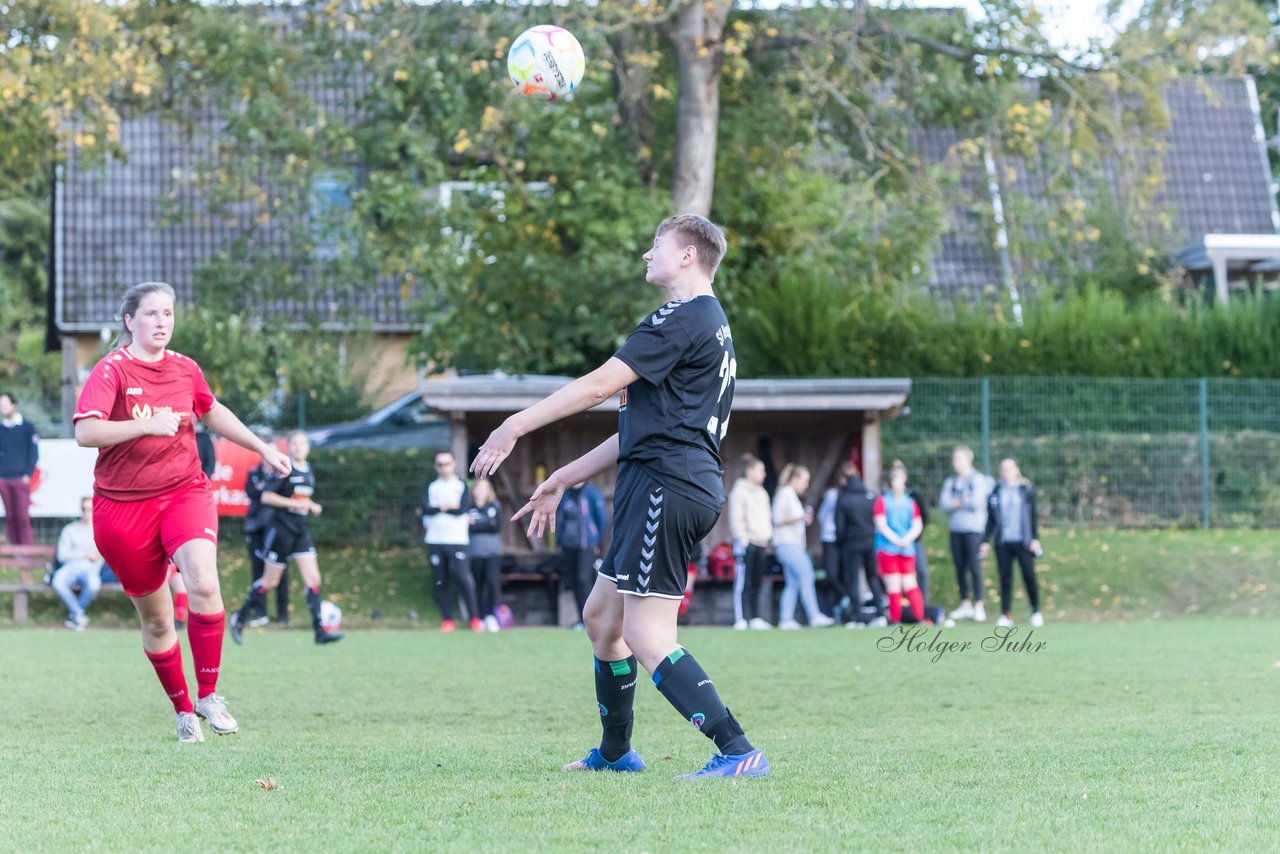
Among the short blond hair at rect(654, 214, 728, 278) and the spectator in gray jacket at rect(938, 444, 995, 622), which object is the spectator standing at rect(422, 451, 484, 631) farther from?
the short blond hair at rect(654, 214, 728, 278)

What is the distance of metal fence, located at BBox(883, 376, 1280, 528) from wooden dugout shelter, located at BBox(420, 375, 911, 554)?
136 centimetres

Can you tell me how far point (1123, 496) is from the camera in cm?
2247

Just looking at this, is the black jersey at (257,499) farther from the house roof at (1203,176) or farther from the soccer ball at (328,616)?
the house roof at (1203,176)

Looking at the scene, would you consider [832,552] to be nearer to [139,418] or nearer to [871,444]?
[871,444]

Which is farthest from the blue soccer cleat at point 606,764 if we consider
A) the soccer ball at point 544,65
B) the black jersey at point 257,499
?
the black jersey at point 257,499

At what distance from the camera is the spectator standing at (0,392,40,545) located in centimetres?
1975

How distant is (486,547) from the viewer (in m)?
18.5

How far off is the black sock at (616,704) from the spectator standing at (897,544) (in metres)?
12.0

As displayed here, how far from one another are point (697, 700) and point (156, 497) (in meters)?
3.05

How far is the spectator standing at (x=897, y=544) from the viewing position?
18047 millimetres

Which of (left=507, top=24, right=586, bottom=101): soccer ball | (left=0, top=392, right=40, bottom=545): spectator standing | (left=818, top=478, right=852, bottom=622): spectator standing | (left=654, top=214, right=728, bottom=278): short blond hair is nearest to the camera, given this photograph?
(left=654, top=214, right=728, bottom=278): short blond hair

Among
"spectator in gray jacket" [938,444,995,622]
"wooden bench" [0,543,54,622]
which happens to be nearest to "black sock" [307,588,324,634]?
"wooden bench" [0,543,54,622]

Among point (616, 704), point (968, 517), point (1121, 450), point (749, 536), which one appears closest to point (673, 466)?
point (616, 704)

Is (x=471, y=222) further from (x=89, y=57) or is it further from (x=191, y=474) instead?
(x=191, y=474)
